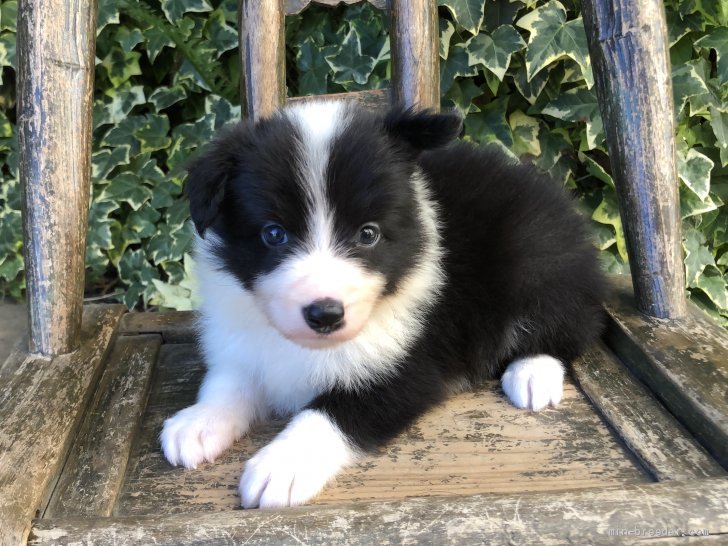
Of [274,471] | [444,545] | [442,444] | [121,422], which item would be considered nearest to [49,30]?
[121,422]

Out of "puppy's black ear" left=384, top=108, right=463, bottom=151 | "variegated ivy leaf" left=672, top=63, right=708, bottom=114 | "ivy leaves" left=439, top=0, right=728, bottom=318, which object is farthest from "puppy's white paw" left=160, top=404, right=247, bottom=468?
"variegated ivy leaf" left=672, top=63, right=708, bottom=114

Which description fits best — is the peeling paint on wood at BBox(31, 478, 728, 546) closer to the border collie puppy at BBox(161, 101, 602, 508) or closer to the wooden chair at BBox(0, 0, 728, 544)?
the wooden chair at BBox(0, 0, 728, 544)

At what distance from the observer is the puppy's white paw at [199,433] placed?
1393 millimetres

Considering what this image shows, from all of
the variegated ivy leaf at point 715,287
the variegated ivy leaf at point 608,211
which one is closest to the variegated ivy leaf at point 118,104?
the variegated ivy leaf at point 608,211

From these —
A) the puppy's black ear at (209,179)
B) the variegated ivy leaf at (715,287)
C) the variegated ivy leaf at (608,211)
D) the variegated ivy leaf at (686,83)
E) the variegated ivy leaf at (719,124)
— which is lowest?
the variegated ivy leaf at (715,287)

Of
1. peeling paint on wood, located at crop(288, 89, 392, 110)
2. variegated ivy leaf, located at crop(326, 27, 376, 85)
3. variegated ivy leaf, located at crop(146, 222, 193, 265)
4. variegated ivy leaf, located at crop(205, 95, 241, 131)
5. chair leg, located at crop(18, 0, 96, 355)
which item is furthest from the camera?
variegated ivy leaf, located at crop(146, 222, 193, 265)

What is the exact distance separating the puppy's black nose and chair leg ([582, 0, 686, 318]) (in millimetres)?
983

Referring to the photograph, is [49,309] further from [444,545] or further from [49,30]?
[444,545]

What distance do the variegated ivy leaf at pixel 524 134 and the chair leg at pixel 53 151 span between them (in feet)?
5.61

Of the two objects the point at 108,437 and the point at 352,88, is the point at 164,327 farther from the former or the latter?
the point at 352,88

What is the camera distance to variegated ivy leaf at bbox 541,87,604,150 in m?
2.62

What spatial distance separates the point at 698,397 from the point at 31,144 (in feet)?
5.59

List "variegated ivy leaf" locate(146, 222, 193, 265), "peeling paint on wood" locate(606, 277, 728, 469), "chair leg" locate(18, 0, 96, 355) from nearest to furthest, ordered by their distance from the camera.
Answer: "peeling paint on wood" locate(606, 277, 728, 469) < "chair leg" locate(18, 0, 96, 355) < "variegated ivy leaf" locate(146, 222, 193, 265)

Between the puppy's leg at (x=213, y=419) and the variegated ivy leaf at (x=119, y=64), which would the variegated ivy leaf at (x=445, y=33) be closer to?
the variegated ivy leaf at (x=119, y=64)
